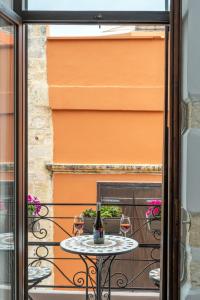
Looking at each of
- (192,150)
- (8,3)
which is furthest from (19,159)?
(192,150)

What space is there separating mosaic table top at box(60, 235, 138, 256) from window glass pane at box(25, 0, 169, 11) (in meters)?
1.55

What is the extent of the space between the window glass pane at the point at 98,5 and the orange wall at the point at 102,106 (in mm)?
2951

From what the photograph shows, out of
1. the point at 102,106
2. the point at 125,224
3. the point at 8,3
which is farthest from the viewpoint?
the point at 102,106

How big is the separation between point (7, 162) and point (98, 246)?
128 centimetres

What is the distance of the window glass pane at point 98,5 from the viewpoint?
1.83 metres

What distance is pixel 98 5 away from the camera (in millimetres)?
1854

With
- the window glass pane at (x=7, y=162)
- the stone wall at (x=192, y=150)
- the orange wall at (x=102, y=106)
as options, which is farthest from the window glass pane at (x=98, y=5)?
the orange wall at (x=102, y=106)

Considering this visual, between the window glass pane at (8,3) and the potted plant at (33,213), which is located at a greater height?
the window glass pane at (8,3)

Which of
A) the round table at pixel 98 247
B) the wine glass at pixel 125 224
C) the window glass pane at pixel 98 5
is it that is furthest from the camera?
the wine glass at pixel 125 224

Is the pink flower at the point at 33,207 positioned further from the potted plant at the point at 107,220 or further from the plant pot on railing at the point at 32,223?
the potted plant at the point at 107,220

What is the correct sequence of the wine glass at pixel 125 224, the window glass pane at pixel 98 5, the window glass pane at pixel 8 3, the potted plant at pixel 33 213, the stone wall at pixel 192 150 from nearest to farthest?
1. the stone wall at pixel 192 150
2. the window glass pane at pixel 8 3
3. the window glass pane at pixel 98 5
4. the wine glass at pixel 125 224
5. the potted plant at pixel 33 213

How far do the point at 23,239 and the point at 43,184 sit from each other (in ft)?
10.3

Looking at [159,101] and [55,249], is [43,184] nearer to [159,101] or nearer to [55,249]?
[55,249]

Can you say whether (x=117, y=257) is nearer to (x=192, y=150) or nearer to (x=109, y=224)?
(x=109, y=224)
